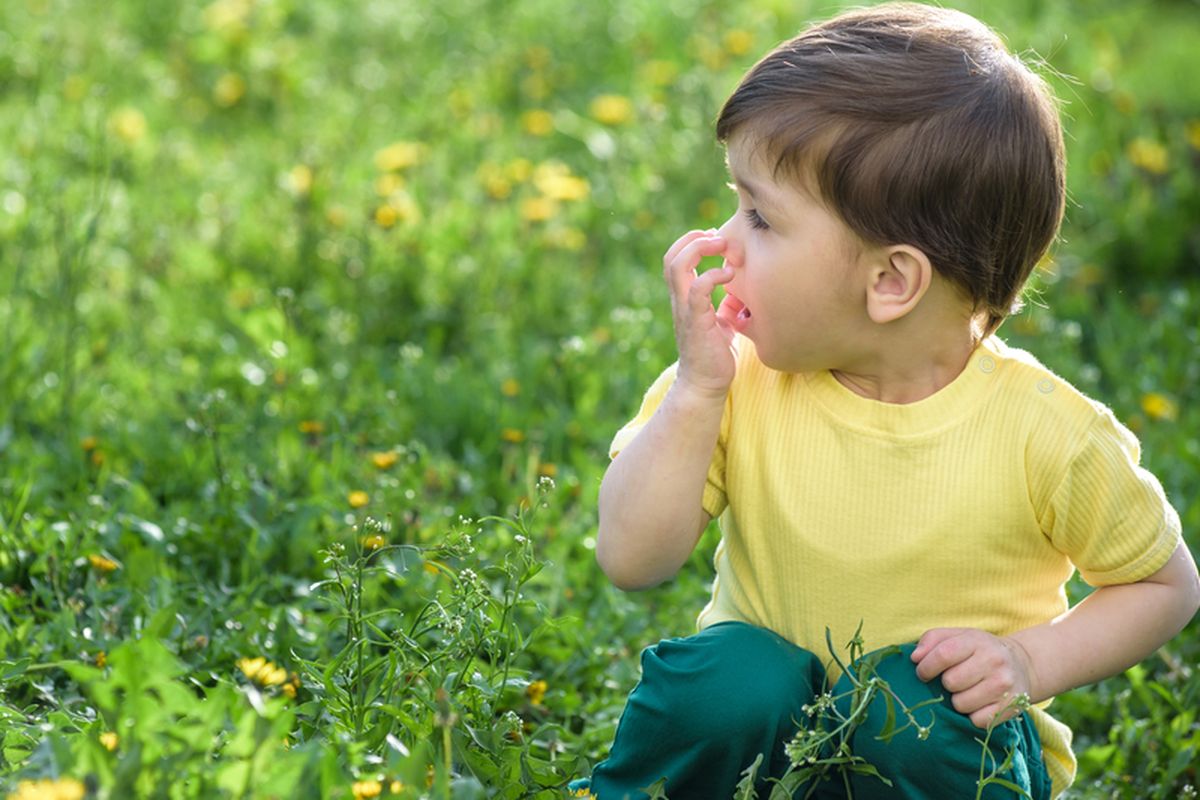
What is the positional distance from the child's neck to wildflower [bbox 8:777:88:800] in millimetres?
1073

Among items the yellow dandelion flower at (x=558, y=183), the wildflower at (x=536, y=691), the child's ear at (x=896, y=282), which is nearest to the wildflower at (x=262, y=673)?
the wildflower at (x=536, y=691)

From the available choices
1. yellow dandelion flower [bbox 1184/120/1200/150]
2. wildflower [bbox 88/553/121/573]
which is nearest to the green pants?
wildflower [bbox 88/553/121/573]

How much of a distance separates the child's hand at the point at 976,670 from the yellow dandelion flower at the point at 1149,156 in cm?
281

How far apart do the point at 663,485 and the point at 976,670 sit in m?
0.44

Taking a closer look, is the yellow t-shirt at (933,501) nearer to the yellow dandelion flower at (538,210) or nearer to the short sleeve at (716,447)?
the short sleeve at (716,447)

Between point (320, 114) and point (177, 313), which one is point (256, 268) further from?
point (320, 114)

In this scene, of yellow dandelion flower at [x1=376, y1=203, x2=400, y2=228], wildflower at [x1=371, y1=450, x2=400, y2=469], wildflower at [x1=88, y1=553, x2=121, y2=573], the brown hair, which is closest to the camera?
the brown hair

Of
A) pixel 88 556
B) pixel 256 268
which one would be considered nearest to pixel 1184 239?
pixel 256 268

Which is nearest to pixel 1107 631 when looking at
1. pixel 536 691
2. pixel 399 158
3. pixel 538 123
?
pixel 536 691

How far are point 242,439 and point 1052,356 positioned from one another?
1.78 metres

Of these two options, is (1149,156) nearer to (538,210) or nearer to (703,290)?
(538,210)

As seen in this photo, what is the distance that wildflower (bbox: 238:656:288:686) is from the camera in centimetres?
208

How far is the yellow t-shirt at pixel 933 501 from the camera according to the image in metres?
1.90

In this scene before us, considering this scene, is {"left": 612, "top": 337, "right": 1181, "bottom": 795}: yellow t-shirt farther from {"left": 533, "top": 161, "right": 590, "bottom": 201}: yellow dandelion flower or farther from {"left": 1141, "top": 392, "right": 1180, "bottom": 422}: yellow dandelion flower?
{"left": 533, "top": 161, "right": 590, "bottom": 201}: yellow dandelion flower
